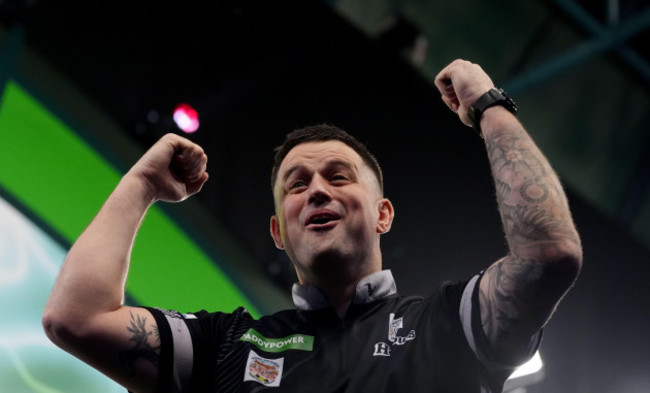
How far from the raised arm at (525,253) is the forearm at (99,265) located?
2.39ft

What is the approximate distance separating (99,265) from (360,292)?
0.57 m

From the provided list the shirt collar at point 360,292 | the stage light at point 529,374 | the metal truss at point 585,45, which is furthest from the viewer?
the metal truss at point 585,45

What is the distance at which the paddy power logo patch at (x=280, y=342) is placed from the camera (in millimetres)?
1582

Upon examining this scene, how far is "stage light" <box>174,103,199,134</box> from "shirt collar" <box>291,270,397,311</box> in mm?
2050

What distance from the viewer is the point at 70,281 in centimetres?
149

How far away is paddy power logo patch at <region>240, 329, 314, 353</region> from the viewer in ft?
5.19

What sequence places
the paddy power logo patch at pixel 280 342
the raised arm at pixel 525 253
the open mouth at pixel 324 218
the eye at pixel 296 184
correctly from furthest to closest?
the eye at pixel 296 184 < the open mouth at pixel 324 218 < the paddy power logo patch at pixel 280 342 < the raised arm at pixel 525 253

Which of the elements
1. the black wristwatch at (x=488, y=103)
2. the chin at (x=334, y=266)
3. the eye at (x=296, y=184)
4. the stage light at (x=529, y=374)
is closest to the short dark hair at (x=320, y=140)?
the eye at (x=296, y=184)

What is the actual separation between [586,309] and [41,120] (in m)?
3.21

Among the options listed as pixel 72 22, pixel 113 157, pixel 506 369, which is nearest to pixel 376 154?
pixel 113 157

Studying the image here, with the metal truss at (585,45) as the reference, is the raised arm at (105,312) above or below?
below

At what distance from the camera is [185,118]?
3656 mm

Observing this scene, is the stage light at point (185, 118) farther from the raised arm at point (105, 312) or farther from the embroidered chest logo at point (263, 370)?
the embroidered chest logo at point (263, 370)

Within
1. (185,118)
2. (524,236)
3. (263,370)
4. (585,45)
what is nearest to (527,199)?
(524,236)
